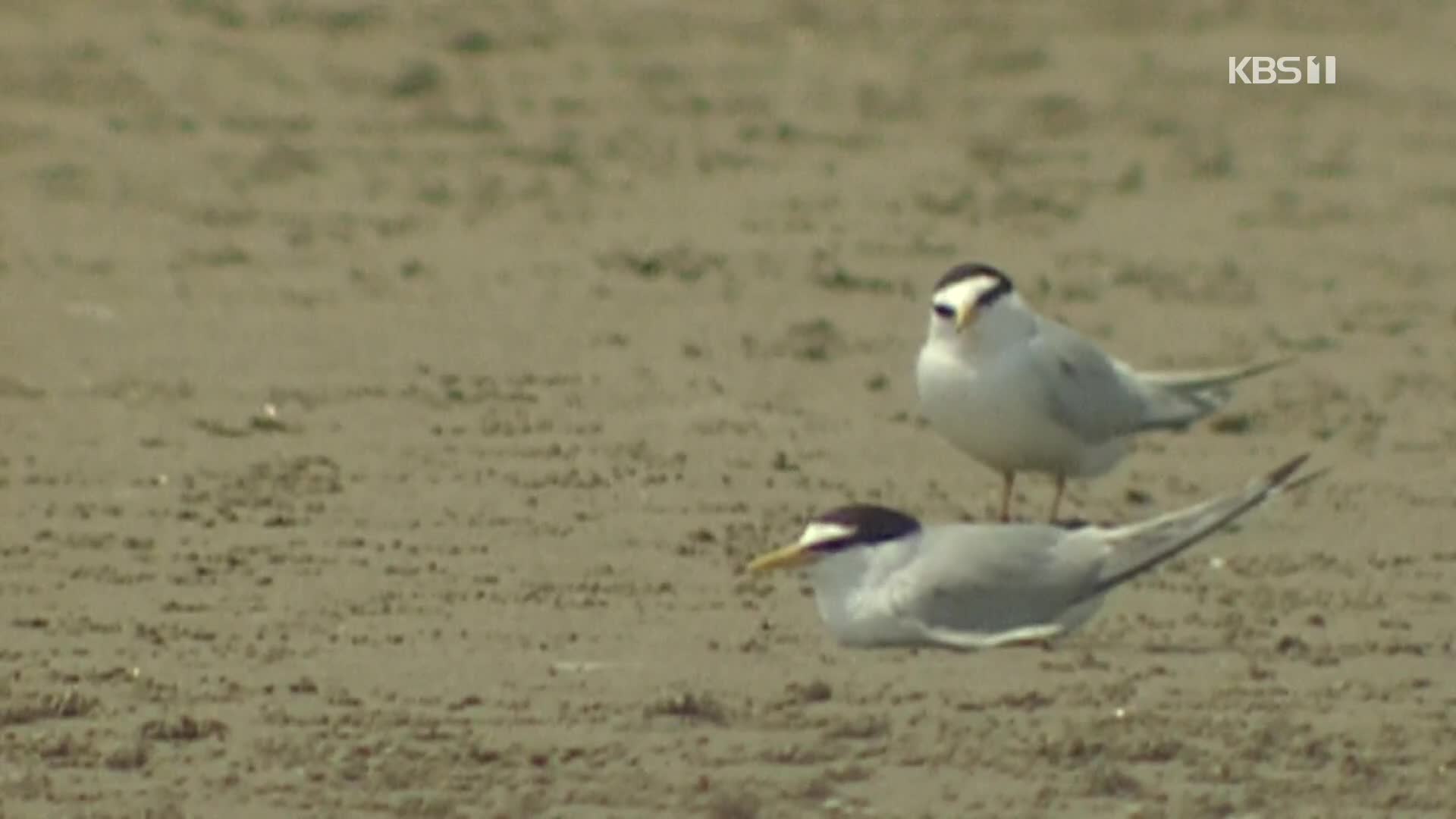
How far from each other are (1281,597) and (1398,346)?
366cm

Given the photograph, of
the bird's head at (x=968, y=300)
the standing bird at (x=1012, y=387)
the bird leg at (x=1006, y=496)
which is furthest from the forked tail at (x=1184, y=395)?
the bird's head at (x=968, y=300)

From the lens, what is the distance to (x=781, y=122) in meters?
16.8

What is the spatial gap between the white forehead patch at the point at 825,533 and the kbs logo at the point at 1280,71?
10.1m

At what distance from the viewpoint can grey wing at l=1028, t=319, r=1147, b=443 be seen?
9703mm

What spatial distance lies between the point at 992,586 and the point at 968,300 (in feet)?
4.01

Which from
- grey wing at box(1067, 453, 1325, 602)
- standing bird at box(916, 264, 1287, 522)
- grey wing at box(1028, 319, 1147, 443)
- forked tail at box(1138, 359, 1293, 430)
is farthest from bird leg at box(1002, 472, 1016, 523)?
grey wing at box(1067, 453, 1325, 602)

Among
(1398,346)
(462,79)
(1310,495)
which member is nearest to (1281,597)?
(1310,495)

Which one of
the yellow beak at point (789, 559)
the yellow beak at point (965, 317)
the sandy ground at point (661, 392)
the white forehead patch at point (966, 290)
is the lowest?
the sandy ground at point (661, 392)

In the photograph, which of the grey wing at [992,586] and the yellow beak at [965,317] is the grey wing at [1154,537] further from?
the yellow beak at [965,317]

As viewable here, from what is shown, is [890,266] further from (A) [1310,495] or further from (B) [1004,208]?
(A) [1310,495]

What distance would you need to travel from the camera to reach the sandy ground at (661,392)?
7738 millimetres

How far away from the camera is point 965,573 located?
28.0 ft

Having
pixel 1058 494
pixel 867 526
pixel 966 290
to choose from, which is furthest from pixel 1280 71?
pixel 867 526

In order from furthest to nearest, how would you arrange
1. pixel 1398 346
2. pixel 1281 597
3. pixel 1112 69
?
pixel 1112 69 < pixel 1398 346 < pixel 1281 597
